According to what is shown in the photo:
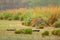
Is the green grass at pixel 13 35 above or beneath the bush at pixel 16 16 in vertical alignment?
beneath

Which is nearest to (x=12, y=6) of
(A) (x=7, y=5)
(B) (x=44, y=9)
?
(A) (x=7, y=5)

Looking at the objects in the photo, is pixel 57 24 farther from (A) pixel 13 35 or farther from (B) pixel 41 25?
(A) pixel 13 35

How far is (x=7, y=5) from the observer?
16844 millimetres

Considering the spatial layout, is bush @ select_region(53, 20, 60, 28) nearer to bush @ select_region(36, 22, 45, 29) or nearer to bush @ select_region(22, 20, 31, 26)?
bush @ select_region(36, 22, 45, 29)

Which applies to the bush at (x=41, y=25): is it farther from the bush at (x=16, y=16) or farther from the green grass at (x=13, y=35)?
the bush at (x=16, y=16)

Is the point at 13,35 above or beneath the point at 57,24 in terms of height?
beneath

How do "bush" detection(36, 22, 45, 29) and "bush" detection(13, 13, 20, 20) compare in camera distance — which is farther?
"bush" detection(13, 13, 20, 20)

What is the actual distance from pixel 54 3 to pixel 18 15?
142 centimetres

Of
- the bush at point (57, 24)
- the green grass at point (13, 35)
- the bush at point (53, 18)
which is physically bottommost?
the green grass at point (13, 35)

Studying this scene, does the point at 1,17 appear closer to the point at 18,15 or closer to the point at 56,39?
the point at 18,15

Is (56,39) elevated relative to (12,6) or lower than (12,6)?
lower

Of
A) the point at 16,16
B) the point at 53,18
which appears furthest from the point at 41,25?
the point at 16,16

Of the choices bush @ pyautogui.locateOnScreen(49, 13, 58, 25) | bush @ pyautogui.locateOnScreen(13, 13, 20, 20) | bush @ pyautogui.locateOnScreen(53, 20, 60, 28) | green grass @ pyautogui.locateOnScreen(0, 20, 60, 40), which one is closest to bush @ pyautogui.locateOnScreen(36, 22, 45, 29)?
green grass @ pyautogui.locateOnScreen(0, 20, 60, 40)

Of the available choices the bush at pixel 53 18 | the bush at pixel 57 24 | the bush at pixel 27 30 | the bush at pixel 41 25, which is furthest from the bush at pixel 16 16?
the bush at pixel 57 24
